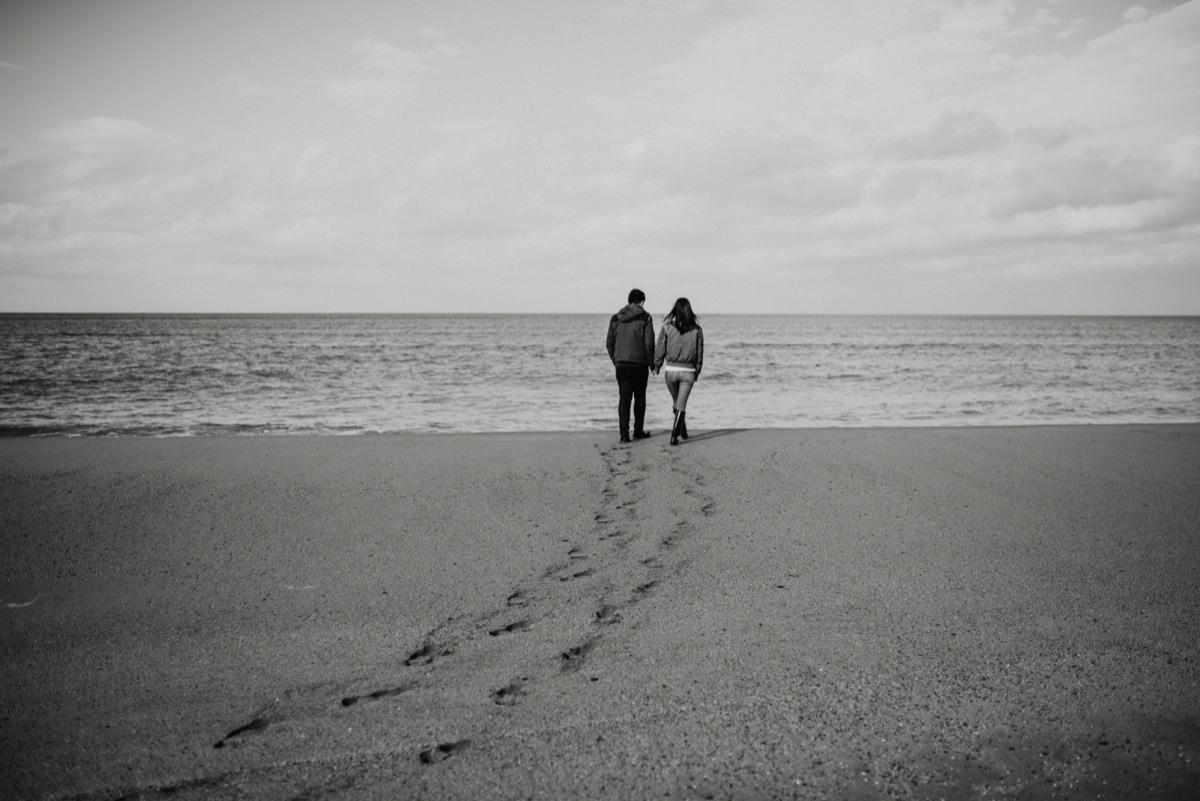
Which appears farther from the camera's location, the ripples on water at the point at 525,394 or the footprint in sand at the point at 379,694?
the ripples on water at the point at 525,394

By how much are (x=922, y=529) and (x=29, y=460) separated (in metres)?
9.32

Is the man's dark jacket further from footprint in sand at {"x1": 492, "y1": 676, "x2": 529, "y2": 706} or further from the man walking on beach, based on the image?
footprint in sand at {"x1": 492, "y1": 676, "x2": 529, "y2": 706}

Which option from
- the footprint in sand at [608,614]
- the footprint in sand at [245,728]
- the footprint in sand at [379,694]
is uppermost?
the footprint in sand at [608,614]

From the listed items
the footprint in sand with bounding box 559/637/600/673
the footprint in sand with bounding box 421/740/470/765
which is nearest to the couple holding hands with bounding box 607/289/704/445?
the footprint in sand with bounding box 559/637/600/673

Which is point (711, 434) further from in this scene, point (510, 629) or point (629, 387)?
point (510, 629)

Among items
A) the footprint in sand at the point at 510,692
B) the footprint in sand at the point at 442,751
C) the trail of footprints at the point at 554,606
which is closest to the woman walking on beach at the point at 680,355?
the trail of footprints at the point at 554,606

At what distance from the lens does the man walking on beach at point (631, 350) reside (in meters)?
9.27

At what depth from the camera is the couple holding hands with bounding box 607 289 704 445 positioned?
9.23 meters

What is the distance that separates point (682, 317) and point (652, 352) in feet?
2.21

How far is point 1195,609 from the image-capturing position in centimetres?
398

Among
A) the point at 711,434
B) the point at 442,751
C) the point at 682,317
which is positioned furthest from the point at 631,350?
the point at 442,751

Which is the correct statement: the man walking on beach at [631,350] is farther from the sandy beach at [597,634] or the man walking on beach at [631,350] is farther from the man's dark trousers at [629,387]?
the sandy beach at [597,634]

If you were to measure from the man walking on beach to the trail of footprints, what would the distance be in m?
2.70

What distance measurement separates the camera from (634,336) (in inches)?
368
